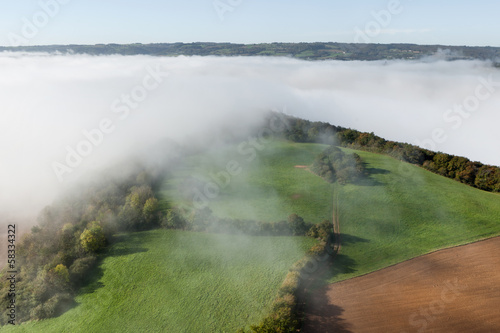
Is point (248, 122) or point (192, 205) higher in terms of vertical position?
point (248, 122)

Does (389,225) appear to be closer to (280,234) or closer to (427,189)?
(427,189)

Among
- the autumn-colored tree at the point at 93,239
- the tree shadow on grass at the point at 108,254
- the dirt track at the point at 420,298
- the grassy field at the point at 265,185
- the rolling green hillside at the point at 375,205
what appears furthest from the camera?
the grassy field at the point at 265,185

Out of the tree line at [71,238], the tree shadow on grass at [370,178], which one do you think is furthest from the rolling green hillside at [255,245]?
the tree line at [71,238]

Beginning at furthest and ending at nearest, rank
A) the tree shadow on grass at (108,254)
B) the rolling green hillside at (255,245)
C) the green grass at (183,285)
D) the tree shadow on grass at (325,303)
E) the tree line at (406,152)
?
the tree line at (406,152) < the tree shadow on grass at (108,254) < the rolling green hillside at (255,245) < the green grass at (183,285) < the tree shadow on grass at (325,303)

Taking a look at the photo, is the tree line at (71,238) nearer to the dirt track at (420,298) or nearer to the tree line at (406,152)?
the dirt track at (420,298)

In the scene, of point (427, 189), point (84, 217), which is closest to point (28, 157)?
point (84, 217)

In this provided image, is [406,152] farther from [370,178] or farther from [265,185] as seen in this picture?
[265,185]

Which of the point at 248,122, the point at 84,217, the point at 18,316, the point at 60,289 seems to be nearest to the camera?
the point at 18,316
